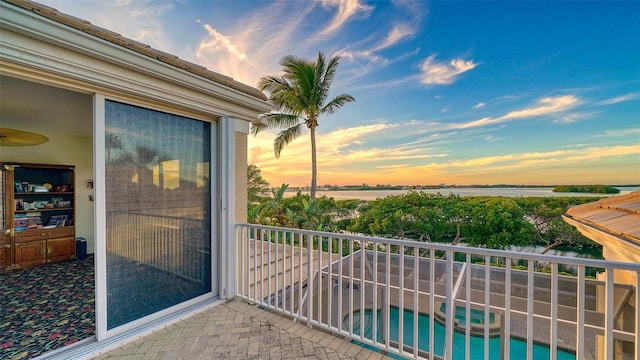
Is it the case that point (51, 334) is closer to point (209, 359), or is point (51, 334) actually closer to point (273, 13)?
point (209, 359)

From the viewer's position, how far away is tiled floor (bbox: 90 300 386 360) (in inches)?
89.8

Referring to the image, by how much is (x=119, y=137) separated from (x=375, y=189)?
14699 millimetres

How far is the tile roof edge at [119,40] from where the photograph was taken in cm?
175

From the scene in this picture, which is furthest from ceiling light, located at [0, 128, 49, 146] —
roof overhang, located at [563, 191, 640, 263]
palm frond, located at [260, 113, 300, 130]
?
palm frond, located at [260, 113, 300, 130]

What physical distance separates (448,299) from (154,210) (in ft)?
10.0

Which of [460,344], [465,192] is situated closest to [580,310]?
[460,344]

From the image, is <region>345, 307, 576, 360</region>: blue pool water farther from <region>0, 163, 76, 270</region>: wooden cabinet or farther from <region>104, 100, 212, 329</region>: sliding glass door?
<region>0, 163, 76, 270</region>: wooden cabinet

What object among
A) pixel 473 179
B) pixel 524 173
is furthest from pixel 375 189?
pixel 524 173

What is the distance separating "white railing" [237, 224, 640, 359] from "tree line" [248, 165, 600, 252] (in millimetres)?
6744

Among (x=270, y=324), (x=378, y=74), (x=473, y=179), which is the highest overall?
(x=378, y=74)

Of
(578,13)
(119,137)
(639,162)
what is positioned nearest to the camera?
(119,137)

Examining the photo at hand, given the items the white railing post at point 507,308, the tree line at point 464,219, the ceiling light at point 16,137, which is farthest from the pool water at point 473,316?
the ceiling light at point 16,137

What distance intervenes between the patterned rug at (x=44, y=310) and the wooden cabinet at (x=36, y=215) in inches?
14.9

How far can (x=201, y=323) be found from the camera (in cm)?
278
